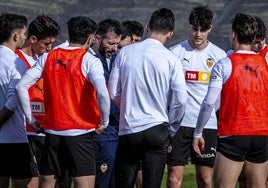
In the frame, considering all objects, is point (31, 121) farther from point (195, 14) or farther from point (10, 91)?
point (195, 14)

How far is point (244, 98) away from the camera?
27.3 ft

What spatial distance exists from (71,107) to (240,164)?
1465mm

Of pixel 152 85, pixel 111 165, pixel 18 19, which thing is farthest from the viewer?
pixel 111 165

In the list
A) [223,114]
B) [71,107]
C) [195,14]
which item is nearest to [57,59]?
[71,107]

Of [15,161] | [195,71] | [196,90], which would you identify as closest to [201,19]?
[195,71]

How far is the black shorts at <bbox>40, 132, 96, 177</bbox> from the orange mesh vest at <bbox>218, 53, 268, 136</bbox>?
1.11m

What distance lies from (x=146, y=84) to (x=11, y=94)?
118 cm

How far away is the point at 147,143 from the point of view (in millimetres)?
8164

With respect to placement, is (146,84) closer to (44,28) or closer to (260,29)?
(44,28)

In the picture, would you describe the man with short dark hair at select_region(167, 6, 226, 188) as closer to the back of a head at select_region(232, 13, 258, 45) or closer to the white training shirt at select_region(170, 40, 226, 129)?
the white training shirt at select_region(170, 40, 226, 129)

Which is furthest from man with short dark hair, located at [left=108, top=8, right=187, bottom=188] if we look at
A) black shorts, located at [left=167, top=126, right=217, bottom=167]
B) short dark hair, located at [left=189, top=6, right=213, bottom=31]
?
black shorts, located at [left=167, top=126, right=217, bottom=167]

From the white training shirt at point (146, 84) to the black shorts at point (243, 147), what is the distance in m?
0.50

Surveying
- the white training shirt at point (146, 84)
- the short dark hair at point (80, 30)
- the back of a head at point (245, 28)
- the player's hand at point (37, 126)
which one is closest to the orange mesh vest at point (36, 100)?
the player's hand at point (37, 126)

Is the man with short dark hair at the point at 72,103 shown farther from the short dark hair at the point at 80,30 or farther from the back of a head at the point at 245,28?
the back of a head at the point at 245,28
